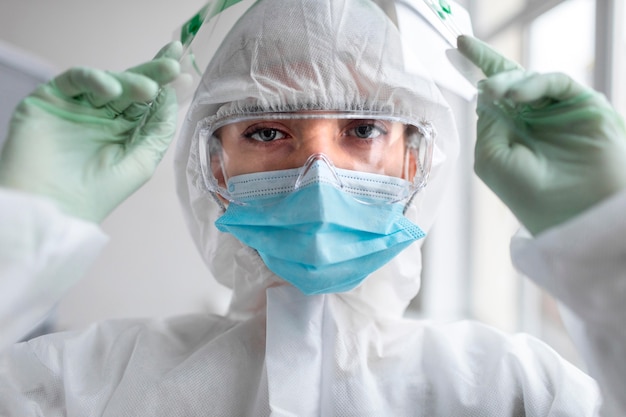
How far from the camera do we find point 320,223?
90cm

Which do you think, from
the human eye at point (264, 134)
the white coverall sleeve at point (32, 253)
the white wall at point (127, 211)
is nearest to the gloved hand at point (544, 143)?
the human eye at point (264, 134)

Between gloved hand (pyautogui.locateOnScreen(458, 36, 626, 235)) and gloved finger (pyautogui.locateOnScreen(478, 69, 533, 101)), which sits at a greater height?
gloved finger (pyautogui.locateOnScreen(478, 69, 533, 101))

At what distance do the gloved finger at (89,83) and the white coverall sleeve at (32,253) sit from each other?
0.21 metres

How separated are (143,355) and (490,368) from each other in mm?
738

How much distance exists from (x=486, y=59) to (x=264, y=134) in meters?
0.45

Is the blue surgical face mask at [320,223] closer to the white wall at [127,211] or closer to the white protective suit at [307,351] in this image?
the white protective suit at [307,351]

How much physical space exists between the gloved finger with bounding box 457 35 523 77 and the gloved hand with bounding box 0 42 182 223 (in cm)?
54

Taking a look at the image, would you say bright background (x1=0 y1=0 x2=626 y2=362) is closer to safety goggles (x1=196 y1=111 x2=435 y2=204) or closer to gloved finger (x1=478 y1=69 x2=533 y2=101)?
safety goggles (x1=196 y1=111 x2=435 y2=204)

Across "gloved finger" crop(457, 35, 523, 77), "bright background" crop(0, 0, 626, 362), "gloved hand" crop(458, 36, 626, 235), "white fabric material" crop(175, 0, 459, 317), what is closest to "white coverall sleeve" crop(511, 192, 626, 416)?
"gloved hand" crop(458, 36, 626, 235)

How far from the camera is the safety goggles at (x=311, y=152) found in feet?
3.18

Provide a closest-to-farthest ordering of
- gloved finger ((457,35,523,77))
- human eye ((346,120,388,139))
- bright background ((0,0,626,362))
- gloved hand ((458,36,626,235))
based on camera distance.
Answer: gloved hand ((458,36,626,235)), gloved finger ((457,35,523,77)), human eye ((346,120,388,139)), bright background ((0,0,626,362))

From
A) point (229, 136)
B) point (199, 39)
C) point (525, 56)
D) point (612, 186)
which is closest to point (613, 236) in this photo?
point (612, 186)

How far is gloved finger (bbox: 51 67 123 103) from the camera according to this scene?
2.66 feet

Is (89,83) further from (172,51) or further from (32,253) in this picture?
(32,253)
